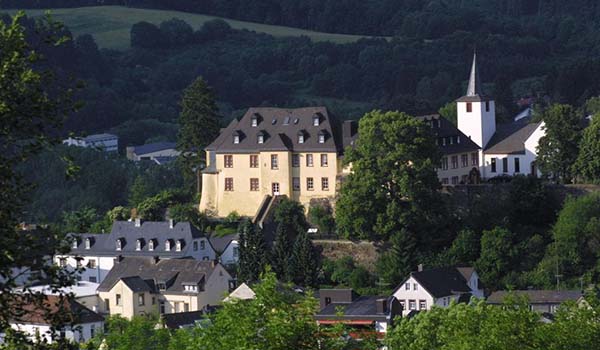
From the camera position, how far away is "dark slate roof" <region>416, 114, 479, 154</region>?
6066 cm

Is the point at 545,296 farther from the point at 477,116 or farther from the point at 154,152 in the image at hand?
the point at 154,152

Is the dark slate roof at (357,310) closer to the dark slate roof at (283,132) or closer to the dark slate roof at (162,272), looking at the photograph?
the dark slate roof at (162,272)

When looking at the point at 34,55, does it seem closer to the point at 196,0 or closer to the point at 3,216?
the point at 3,216

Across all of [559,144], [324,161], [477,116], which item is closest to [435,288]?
[559,144]

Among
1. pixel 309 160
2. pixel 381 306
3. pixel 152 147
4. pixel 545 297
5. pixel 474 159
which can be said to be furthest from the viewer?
pixel 152 147

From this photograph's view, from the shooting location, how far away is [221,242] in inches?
2410

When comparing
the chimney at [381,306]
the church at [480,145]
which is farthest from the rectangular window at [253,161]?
the chimney at [381,306]

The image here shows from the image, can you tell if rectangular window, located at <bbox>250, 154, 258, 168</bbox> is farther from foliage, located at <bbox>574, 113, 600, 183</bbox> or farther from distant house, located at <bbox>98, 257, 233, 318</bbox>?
foliage, located at <bbox>574, 113, 600, 183</bbox>

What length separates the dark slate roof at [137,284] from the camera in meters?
59.0

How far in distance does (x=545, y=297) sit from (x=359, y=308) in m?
5.35

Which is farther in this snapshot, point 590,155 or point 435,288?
point 590,155

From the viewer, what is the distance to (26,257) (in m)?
12.8

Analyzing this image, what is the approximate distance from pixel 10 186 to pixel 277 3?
146 metres

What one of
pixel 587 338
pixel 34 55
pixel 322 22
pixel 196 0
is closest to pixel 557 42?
pixel 322 22
